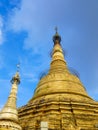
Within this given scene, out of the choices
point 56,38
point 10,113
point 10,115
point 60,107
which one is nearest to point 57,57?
point 56,38

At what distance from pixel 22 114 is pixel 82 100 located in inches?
221

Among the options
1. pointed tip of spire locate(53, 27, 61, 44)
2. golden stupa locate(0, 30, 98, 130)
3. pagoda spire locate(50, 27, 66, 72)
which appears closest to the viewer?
golden stupa locate(0, 30, 98, 130)

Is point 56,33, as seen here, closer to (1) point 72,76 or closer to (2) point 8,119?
(1) point 72,76

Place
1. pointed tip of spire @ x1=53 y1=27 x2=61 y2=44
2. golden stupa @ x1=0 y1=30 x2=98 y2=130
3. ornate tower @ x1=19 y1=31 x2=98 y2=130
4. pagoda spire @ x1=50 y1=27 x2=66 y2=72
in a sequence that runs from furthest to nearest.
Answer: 1. pointed tip of spire @ x1=53 y1=27 x2=61 y2=44
2. pagoda spire @ x1=50 y1=27 x2=66 y2=72
3. ornate tower @ x1=19 y1=31 x2=98 y2=130
4. golden stupa @ x1=0 y1=30 x2=98 y2=130

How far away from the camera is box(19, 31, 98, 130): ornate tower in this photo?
2202 cm

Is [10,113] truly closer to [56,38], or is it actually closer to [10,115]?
[10,115]

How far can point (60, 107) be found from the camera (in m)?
23.9

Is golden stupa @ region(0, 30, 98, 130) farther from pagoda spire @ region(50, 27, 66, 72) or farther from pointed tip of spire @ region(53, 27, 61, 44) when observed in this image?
pointed tip of spire @ region(53, 27, 61, 44)

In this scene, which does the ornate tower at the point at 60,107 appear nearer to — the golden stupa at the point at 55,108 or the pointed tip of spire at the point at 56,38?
the golden stupa at the point at 55,108

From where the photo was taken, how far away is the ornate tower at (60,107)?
22.0 meters

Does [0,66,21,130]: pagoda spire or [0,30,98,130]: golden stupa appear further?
[0,30,98,130]: golden stupa

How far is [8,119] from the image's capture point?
20.3 m

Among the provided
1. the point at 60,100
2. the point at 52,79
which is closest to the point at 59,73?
the point at 52,79

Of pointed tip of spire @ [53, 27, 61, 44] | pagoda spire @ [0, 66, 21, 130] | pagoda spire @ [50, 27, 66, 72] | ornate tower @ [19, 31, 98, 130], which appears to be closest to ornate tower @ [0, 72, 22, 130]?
pagoda spire @ [0, 66, 21, 130]
